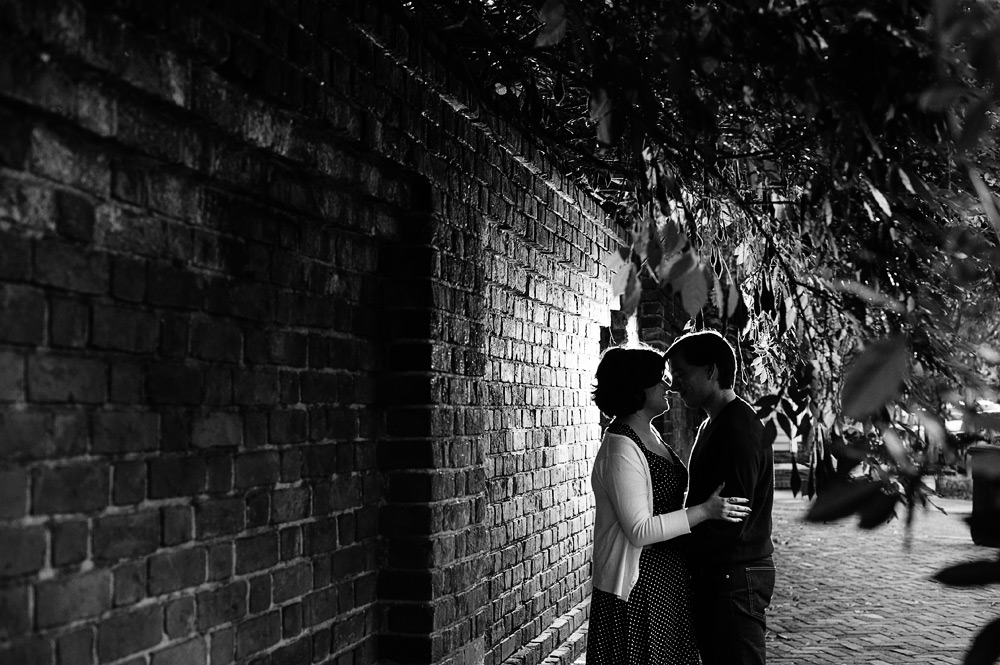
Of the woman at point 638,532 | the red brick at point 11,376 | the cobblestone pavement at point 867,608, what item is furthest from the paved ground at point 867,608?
the red brick at point 11,376

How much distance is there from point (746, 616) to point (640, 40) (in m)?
2.28

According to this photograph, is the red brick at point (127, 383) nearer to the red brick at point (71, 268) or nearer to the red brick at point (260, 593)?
the red brick at point (71, 268)

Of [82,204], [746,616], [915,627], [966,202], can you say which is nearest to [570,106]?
[966,202]

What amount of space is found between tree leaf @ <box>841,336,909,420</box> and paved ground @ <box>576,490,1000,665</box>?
416 cm

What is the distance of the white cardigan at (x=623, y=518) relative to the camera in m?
3.92

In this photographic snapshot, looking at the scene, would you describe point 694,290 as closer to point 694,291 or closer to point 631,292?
point 694,291

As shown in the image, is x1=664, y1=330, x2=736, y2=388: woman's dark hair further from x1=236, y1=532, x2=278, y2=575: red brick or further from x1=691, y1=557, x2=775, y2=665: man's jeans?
x1=236, y1=532, x2=278, y2=575: red brick

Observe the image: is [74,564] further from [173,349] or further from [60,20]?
[60,20]

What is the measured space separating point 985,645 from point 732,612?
3022mm

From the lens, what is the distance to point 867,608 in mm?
9406

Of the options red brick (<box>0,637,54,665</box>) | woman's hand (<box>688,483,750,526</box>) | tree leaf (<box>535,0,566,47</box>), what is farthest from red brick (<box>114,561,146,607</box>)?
woman's hand (<box>688,483,750,526</box>)

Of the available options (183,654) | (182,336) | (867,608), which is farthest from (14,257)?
(867,608)

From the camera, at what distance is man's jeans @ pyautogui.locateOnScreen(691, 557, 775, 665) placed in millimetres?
3998

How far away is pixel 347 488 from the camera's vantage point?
329 centimetres
